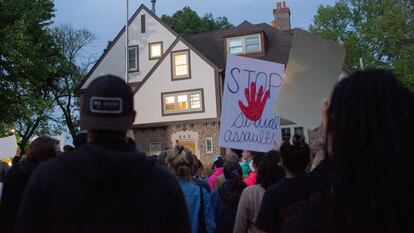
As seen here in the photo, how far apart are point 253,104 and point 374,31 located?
32797 millimetres

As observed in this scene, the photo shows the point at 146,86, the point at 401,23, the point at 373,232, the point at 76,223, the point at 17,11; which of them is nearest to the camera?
the point at 373,232

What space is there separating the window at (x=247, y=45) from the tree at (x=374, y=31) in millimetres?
9679

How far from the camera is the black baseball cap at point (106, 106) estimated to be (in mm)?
2213

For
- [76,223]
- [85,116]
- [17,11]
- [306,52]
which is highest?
[17,11]

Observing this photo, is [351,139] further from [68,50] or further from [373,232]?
[68,50]

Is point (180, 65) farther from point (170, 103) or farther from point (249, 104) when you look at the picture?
point (249, 104)

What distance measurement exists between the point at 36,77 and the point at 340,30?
26.0 m

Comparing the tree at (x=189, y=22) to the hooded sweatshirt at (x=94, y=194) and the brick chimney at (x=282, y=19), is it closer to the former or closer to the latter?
the brick chimney at (x=282, y=19)

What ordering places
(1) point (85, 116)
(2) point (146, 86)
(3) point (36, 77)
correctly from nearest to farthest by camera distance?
(1) point (85, 116)
(3) point (36, 77)
(2) point (146, 86)

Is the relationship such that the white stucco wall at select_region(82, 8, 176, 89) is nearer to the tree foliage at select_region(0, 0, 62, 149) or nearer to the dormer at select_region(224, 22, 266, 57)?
the dormer at select_region(224, 22, 266, 57)

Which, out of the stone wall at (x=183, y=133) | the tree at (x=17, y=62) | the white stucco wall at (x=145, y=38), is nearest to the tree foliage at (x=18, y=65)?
the tree at (x=17, y=62)

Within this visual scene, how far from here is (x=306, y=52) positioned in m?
5.03

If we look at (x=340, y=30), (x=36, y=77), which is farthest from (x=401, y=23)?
(x=36, y=77)

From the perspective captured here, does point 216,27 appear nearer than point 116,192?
No
